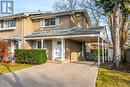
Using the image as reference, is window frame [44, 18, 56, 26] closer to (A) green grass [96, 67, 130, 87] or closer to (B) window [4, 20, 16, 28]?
(B) window [4, 20, 16, 28]

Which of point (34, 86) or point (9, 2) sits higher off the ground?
point (9, 2)

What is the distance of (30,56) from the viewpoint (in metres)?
20.6

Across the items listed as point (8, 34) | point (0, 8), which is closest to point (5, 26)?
point (8, 34)

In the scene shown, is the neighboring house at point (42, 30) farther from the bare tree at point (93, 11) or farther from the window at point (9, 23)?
the bare tree at point (93, 11)

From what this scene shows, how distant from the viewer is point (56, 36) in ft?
73.0

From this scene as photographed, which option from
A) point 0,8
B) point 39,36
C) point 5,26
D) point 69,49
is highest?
point 0,8

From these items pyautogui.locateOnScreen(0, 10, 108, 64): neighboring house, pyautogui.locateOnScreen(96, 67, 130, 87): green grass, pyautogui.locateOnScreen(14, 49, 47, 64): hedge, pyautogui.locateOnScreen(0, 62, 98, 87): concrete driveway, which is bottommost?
pyautogui.locateOnScreen(96, 67, 130, 87): green grass

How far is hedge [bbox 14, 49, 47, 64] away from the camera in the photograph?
20.2 meters

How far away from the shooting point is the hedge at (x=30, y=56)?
20.2m

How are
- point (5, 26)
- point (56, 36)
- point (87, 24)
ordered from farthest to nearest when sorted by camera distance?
→ point (87, 24) → point (5, 26) → point (56, 36)

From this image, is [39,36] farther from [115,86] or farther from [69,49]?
[115,86]

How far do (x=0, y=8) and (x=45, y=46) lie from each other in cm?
938

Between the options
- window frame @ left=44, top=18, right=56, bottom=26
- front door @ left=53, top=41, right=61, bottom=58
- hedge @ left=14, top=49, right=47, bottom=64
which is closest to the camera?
hedge @ left=14, top=49, right=47, bottom=64

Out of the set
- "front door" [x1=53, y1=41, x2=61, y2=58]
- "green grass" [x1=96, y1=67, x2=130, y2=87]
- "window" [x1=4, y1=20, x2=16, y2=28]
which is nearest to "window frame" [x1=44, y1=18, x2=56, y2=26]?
"front door" [x1=53, y1=41, x2=61, y2=58]
